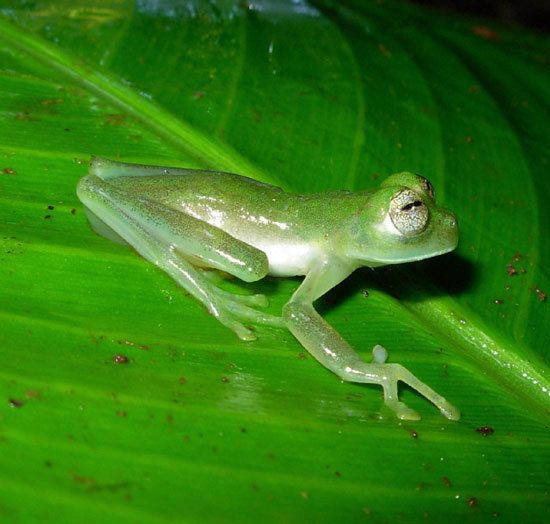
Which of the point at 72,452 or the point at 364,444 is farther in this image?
the point at 364,444

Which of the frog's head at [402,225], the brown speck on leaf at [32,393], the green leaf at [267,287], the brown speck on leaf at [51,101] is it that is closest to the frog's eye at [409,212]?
the frog's head at [402,225]

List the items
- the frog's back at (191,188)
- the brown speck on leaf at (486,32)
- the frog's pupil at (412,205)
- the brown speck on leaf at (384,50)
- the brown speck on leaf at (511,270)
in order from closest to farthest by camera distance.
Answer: the frog's pupil at (412,205), the frog's back at (191,188), the brown speck on leaf at (511,270), the brown speck on leaf at (384,50), the brown speck on leaf at (486,32)

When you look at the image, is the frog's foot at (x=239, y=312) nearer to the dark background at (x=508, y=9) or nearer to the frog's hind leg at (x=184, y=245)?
the frog's hind leg at (x=184, y=245)

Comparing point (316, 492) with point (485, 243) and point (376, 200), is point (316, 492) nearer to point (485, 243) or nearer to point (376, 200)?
point (376, 200)

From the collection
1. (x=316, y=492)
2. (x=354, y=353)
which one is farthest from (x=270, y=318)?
(x=316, y=492)

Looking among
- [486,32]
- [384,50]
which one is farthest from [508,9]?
[384,50]

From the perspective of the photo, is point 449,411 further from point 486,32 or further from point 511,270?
point 486,32

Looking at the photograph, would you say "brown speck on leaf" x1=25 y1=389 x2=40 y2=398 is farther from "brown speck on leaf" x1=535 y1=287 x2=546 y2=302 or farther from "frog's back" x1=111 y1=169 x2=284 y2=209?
"brown speck on leaf" x1=535 y1=287 x2=546 y2=302
